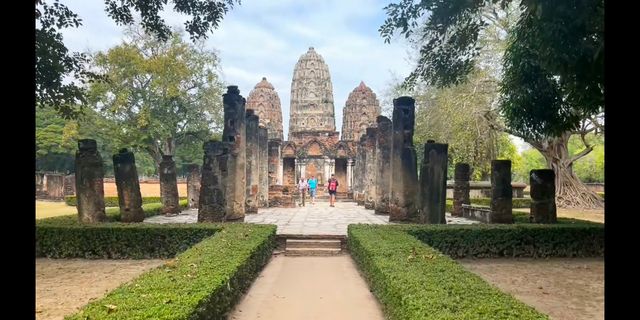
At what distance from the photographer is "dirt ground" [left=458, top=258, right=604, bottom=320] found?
6.95 meters

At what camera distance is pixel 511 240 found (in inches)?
448

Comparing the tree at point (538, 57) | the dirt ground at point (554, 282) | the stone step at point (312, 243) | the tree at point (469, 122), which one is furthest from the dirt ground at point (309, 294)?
the tree at point (469, 122)

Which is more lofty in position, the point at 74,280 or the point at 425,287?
the point at 425,287

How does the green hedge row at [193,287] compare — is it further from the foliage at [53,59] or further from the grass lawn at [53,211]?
the grass lawn at [53,211]

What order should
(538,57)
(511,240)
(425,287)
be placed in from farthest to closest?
(511,240) < (538,57) < (425,287)

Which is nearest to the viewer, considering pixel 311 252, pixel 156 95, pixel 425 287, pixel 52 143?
pixel 425 287

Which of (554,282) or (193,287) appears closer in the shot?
(193,287)

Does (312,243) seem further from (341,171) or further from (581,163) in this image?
(581,163)

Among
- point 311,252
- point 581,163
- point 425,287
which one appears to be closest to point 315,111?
point 581,163

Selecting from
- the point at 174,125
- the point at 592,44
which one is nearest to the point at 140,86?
the point at 174,125

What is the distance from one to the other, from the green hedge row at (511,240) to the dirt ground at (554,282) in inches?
10.5

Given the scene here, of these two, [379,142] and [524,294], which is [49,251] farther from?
[379,142]

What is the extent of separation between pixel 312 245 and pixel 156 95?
81.8 ft

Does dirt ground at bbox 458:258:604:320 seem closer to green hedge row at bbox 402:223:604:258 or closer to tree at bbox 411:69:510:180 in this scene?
green hedge row at bbox 402:223:604:258
